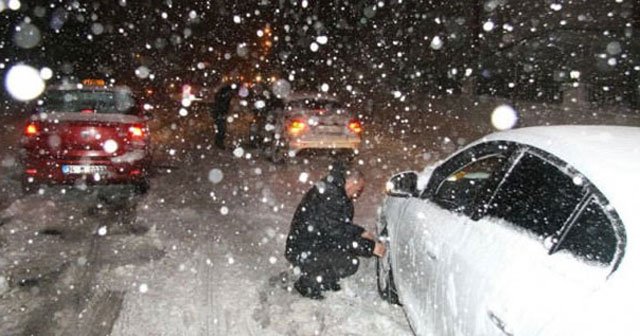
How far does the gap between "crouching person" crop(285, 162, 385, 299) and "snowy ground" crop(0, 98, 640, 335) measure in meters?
0.28

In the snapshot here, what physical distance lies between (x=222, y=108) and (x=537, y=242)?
38.0ft

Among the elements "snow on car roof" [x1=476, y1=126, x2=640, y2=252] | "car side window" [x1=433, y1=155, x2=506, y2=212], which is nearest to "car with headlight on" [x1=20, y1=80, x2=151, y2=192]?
"car side window" [x1=433, y1=155, x2=506, y2=212]

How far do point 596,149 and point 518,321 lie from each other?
0.91m

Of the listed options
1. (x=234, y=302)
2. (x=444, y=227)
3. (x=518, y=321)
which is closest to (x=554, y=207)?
(x=518, y=321)

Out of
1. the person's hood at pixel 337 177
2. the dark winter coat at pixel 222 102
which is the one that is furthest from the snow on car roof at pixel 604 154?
the dark winter coat at pixel 222 102

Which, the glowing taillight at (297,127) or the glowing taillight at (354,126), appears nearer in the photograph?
the glowing taillight at (297,127)

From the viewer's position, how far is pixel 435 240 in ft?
11.0

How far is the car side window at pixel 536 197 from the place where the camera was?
2496 millimetres

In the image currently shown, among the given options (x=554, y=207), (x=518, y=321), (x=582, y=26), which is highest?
(x=582, y=26)

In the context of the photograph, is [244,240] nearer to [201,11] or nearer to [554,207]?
[554,207]

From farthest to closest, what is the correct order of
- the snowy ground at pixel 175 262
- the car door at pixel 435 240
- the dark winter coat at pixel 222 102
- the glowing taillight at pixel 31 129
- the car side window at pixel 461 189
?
the dark winter coat at pixel 222 102 < the glowing taillight at pixel 31 129 < the snowy ground at pixel 175 262 < the car side window at pixel 461 189 < the car door at pixel 435 240

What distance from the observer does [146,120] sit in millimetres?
8180

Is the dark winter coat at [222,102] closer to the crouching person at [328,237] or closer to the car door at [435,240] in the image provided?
the crouching person at [328,237]

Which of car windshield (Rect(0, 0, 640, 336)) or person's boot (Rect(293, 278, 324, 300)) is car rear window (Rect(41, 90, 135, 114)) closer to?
car windshield (Rect(0, 0, 640, 336))
